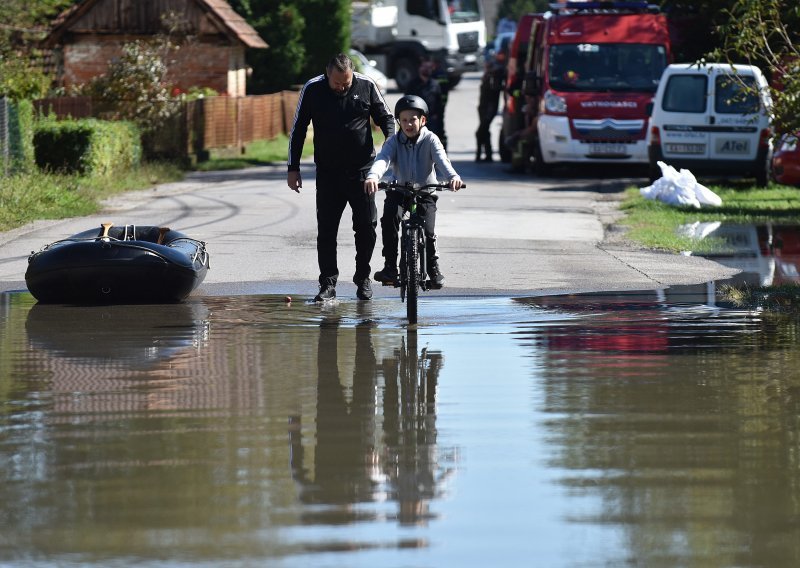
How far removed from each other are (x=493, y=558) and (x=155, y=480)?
1.68 meters

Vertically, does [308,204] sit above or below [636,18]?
below

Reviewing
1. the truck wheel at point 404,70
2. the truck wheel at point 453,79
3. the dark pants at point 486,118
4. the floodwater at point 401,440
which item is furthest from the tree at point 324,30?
the floodwater at point 401,440

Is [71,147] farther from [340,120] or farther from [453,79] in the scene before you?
[453,79]

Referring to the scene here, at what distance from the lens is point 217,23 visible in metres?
37.7

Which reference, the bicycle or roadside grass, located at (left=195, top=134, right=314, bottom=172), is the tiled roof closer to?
roadside grass, located at (left=195, top=134, right=314, bottom=172)

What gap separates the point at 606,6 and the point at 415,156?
17706 mm

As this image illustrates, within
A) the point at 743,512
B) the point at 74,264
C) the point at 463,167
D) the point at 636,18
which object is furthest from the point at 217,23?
the point at 743,512

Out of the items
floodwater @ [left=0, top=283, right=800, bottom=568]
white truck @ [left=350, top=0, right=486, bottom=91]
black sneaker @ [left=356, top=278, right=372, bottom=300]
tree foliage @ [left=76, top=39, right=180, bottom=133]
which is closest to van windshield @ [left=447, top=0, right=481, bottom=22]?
white truck @ [left=350, top=0, right=486, bottom=91]

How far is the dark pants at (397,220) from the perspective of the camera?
11.7 m

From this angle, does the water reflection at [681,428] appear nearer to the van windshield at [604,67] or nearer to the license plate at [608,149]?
the license plate at [608,149]

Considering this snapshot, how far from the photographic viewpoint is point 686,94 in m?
24.8

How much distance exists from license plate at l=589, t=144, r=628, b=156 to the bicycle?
16105mm

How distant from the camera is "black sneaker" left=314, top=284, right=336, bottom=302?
12281 mm

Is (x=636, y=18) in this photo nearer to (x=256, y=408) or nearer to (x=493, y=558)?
(x=256, y=408)
